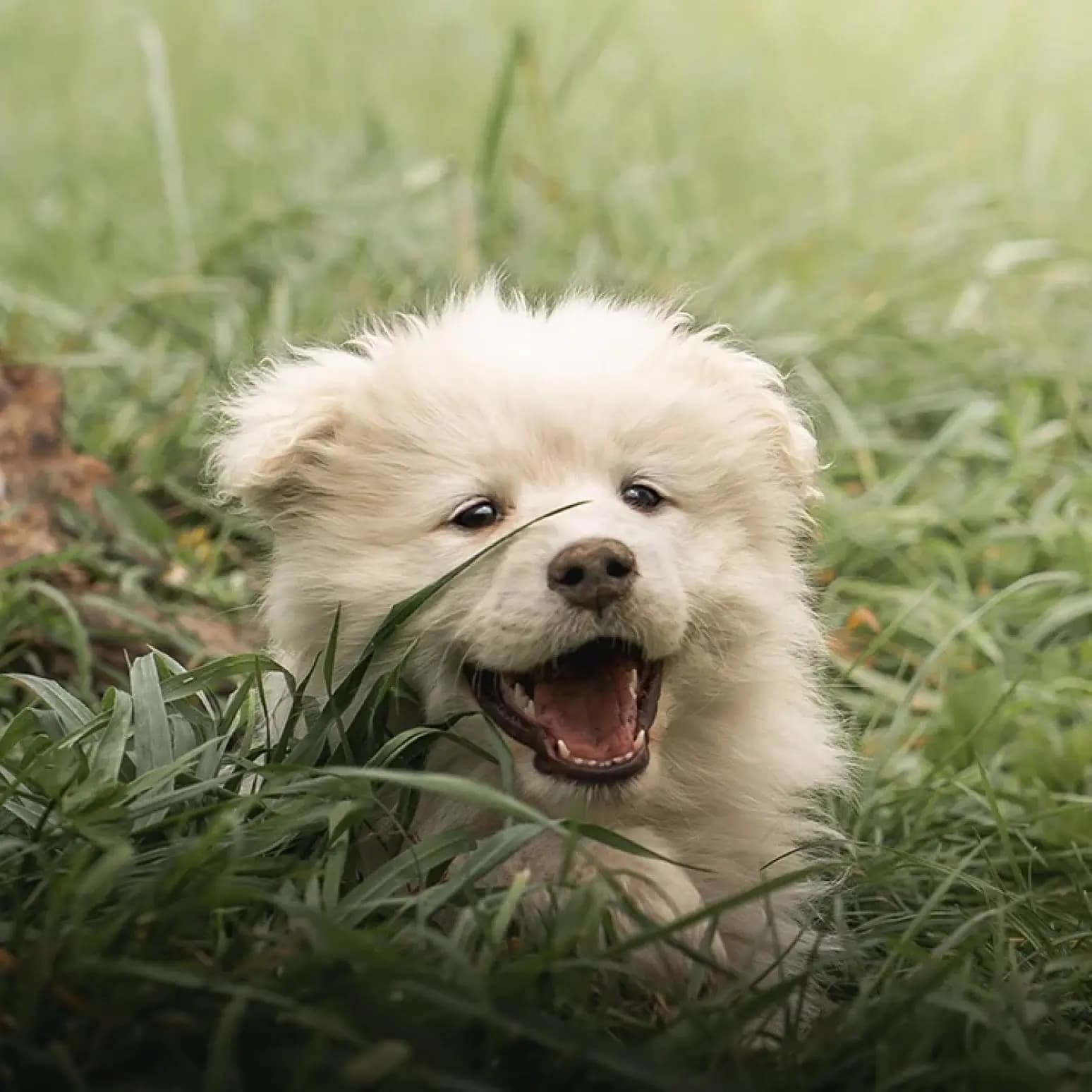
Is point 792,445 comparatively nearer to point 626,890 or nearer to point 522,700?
point 522,700

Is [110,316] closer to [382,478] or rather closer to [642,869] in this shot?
[382,478]


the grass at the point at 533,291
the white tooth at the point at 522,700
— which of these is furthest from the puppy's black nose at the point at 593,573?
the grass at the point at 533,291

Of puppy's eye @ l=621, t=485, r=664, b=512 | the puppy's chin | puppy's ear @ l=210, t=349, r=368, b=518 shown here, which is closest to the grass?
the puppy's chin

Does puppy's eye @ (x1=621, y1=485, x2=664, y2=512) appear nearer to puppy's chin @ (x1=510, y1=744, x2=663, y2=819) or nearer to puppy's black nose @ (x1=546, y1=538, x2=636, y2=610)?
puppy's black nose @ (x1=546, y1=538, x2=636, y2=610)

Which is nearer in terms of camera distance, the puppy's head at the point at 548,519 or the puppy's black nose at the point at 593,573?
the puppy's black nose at the point at 593,573

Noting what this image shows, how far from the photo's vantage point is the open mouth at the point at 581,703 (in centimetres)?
287

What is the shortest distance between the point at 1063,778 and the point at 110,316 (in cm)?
381

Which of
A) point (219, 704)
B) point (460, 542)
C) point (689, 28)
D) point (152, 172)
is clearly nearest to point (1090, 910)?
point (460, 542)

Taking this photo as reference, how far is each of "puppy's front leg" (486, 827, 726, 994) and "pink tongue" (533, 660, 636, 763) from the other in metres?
0.18

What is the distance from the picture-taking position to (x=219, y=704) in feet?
11.4

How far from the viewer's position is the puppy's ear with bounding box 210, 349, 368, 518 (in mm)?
3086

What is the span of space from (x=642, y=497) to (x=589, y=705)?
42 centimetres

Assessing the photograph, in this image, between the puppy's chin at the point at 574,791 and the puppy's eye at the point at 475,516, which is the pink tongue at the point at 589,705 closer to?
the puppy's chin at the point at 574,791

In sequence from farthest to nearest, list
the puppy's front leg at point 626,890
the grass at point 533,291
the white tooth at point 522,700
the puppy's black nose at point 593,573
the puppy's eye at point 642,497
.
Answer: the puppy's eye at point 642,497, the white tooth at point 522,700, the puppy's black nose at point 593,573, the puppy's front leg at point 626,890, the grass at point 533,291
